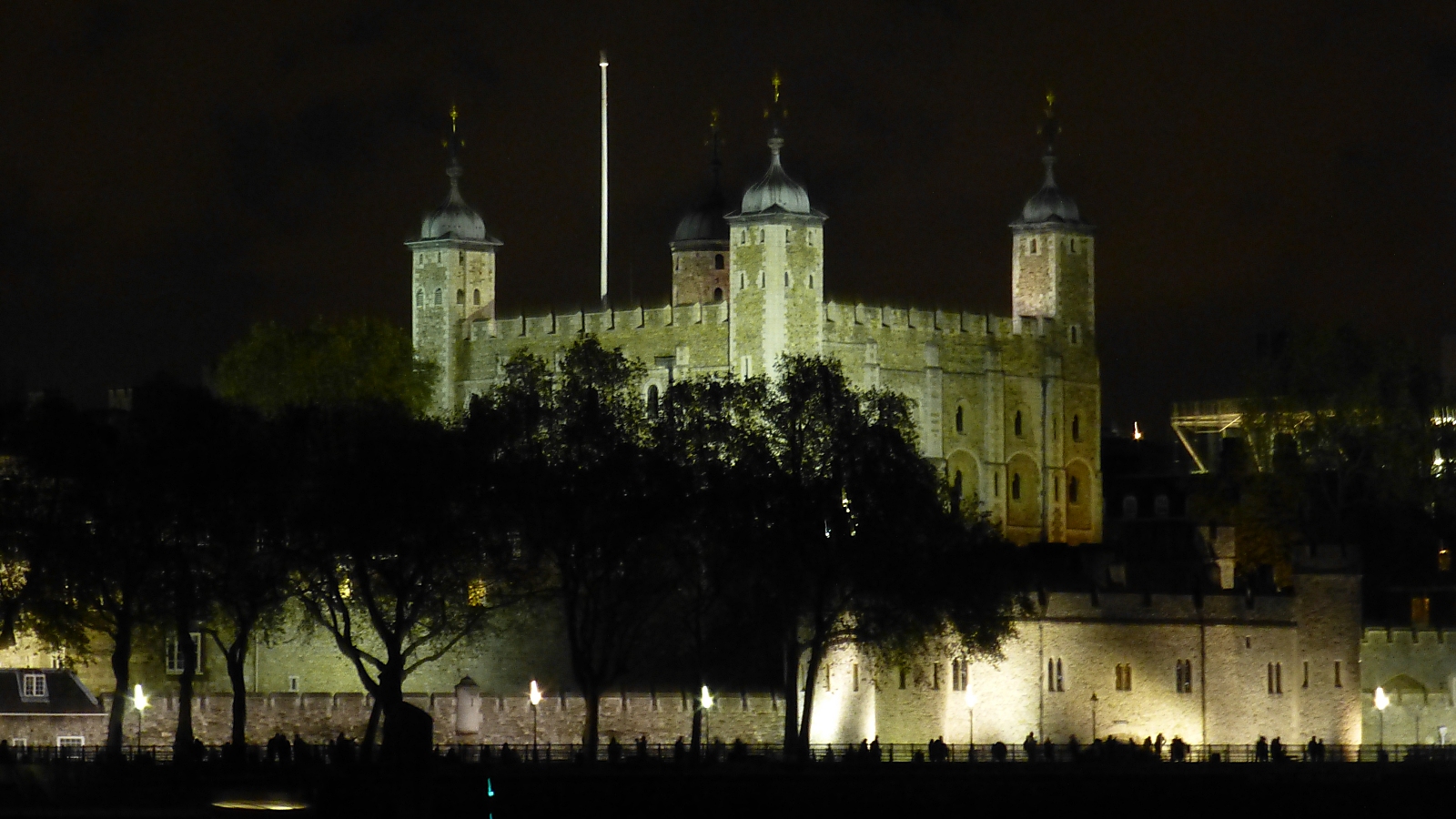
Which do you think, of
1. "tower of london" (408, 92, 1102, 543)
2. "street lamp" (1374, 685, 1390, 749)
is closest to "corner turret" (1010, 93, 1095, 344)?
"tower of london" (408, 92, 1102, 543)

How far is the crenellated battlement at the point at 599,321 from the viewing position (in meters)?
133

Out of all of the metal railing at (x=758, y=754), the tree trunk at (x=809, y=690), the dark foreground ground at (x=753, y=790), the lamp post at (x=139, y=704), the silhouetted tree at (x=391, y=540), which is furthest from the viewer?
the lamp post at (x=139, y=704)

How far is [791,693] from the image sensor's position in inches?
4119

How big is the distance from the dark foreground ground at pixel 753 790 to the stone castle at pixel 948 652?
8792 millimetres

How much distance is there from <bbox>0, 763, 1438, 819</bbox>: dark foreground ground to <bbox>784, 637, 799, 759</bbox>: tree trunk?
243 inches

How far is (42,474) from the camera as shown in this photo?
108 metres

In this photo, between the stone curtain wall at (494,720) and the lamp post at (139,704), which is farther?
the lamp post at (139,704)

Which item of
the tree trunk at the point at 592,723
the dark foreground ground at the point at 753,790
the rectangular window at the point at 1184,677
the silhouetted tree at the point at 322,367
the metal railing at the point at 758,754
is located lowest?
the dark foreground ground at the point at 753,790

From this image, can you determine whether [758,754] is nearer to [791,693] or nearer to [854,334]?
[791,693]

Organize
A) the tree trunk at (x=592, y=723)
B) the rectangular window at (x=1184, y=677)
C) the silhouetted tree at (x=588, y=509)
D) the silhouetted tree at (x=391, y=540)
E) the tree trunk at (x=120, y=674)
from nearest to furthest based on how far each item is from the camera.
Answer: the tree trunk at (x=592, y=723) < the tree trunk at (x=120, y=674) < the silhouetted tree at (x=391, y=540) < the silhouetted tree at (x=588, y=509) < the rectangular window at (x=1184, y=677)

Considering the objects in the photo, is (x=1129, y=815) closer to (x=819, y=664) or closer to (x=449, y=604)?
(x=819, y=664)

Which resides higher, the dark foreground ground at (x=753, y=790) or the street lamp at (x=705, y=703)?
the street lamp at (x=705, y=703)

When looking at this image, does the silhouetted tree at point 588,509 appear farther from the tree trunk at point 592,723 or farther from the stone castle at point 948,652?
the stone castle at point 948,652

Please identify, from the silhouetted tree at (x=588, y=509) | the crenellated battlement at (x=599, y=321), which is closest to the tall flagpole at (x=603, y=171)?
the crenellated battlement at (x=599, y=321)
